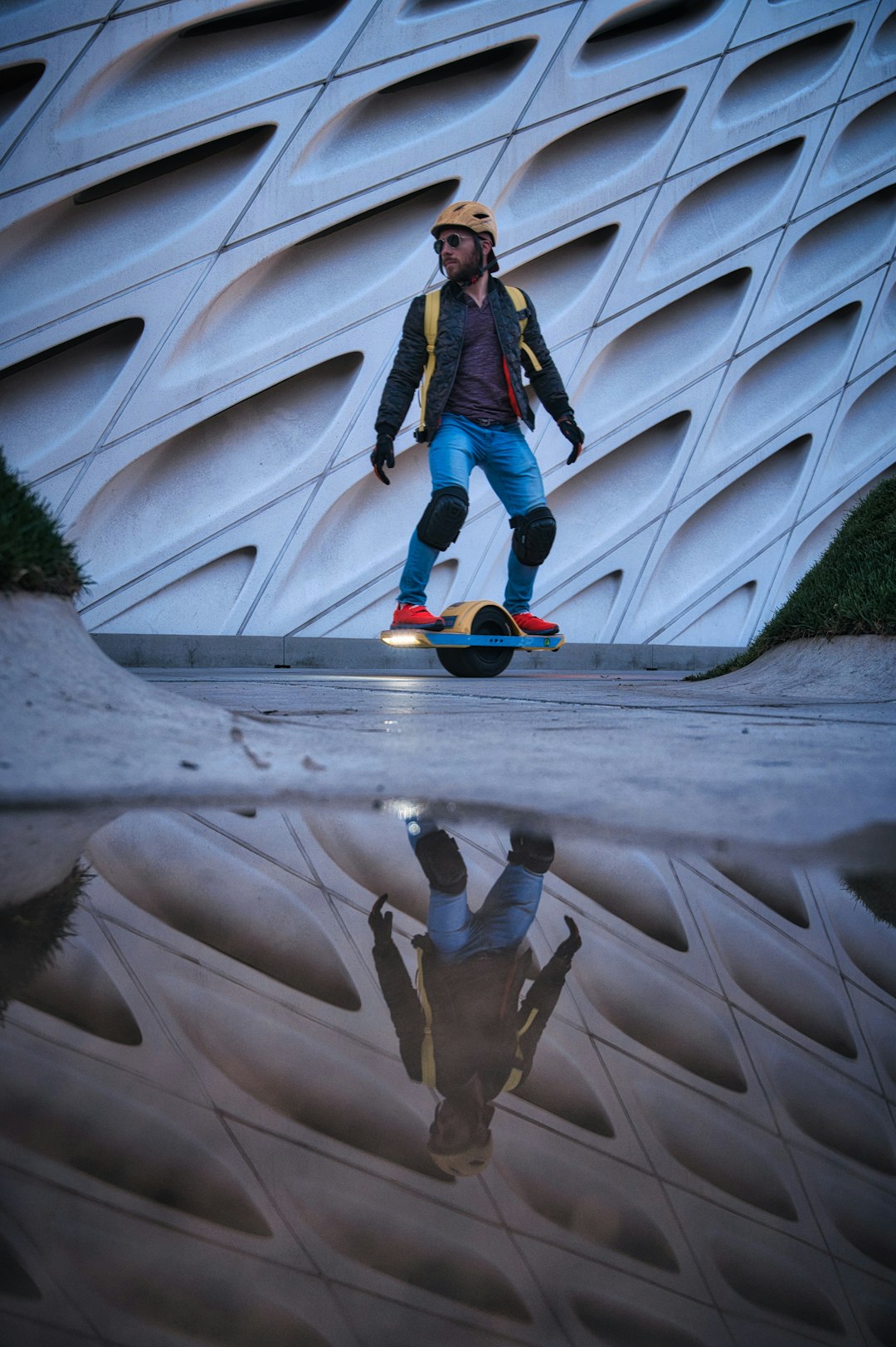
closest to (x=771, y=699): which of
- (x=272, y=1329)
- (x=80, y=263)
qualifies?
(x=272, y=1329)

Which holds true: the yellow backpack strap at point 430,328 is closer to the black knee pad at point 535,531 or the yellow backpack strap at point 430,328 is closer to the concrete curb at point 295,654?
the black knee pad at point 535,531

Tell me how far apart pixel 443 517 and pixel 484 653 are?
3.98 ft

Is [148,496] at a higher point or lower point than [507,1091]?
higher

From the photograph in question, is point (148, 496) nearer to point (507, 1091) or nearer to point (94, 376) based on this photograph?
point (94, 376)

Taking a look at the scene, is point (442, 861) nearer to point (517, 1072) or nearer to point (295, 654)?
point (517, 1072)

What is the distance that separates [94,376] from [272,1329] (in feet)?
30.3

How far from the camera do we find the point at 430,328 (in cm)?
535

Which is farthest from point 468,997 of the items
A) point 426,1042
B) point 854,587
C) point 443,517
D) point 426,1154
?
point 443,517

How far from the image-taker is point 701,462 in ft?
37.3

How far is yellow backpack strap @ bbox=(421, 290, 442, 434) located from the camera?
17.5 ft

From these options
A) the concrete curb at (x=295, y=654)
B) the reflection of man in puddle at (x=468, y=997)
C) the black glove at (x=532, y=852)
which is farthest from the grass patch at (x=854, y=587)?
the concrete curb at (x=295, y=654)

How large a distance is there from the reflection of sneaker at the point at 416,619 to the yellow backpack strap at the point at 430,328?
1.01 meters

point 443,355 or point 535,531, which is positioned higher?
point 443,355

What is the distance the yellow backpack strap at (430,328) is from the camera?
5.34m
